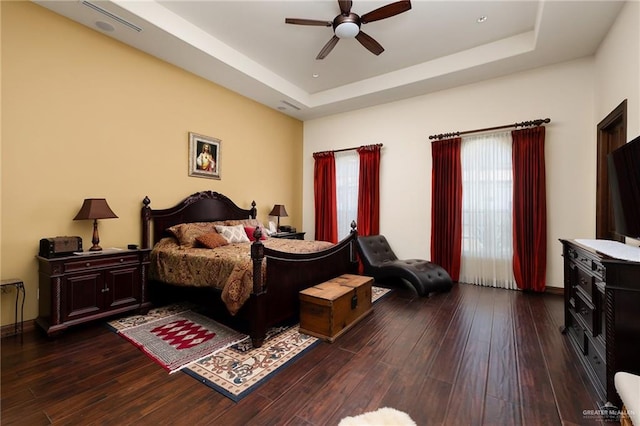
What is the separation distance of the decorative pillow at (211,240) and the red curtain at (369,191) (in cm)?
273

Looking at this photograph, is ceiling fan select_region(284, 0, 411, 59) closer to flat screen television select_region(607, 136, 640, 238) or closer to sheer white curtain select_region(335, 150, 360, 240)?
flat screen television select_region(607, 136, 640, 238)

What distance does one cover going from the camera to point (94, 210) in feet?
9.65

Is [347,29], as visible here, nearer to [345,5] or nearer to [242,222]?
[345,5]

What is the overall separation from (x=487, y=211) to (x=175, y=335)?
4.57 m

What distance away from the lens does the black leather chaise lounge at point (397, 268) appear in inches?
154

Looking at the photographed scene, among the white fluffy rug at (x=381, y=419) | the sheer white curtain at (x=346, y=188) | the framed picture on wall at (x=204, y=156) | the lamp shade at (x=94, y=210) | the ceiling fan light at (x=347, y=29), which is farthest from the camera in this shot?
the sheer white curtain at (x=346, y=188)

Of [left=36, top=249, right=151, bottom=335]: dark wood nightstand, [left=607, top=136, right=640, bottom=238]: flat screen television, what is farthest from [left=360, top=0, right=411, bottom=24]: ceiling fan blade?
[left=36, top=249, right=151, bottom=335]: dark wood nightstand

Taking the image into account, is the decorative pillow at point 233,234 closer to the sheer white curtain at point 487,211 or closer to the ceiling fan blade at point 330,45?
the ceiling fan blade at point 330,45

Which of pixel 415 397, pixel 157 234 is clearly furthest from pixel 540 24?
pixel 157 234

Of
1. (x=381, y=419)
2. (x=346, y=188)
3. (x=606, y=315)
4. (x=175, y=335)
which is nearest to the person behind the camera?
(x=381, y=419)

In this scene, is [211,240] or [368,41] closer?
[368,41]

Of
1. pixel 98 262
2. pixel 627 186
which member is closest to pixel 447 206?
pixel 627 186

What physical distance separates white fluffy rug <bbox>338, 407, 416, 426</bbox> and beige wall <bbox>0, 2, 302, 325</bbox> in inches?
133

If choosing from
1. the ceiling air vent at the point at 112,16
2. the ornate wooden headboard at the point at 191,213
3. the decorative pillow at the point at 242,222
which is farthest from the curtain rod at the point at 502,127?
the ceiling air vent at the point at 112,16
